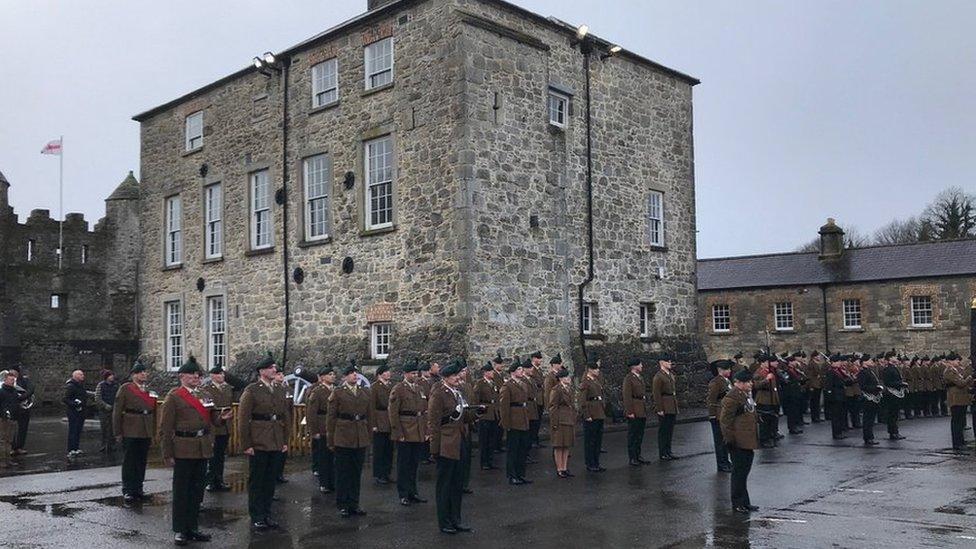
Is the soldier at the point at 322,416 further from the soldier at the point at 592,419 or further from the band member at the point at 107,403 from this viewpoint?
A: the band member at the point at 107,403

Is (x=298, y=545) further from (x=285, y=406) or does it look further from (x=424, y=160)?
(x=424, y=160)

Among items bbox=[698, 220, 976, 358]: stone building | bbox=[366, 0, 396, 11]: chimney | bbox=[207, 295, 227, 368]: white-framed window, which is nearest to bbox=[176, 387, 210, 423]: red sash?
bbox=[366, 0, 396, 11]: chimney

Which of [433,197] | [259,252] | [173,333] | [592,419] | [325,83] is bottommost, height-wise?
[592,419]

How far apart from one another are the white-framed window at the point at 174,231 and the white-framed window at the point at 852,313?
27.4 metres

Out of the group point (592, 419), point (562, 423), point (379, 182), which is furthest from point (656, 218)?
point (562, 423)

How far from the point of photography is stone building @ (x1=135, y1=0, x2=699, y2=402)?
68.6 ft

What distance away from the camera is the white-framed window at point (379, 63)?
2261cm

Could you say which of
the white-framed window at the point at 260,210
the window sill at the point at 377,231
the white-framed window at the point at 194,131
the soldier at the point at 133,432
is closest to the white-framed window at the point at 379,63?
the window sill at the point at 377,231

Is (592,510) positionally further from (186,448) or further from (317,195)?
(317,195)

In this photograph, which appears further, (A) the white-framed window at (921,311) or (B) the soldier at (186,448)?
(A) the white-framed window at (921,311)

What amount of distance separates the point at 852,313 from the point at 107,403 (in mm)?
31959

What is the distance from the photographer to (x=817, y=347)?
40250 mm

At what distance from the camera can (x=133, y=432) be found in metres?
12.5

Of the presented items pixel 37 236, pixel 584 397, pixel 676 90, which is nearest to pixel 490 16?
pixel 676 90
